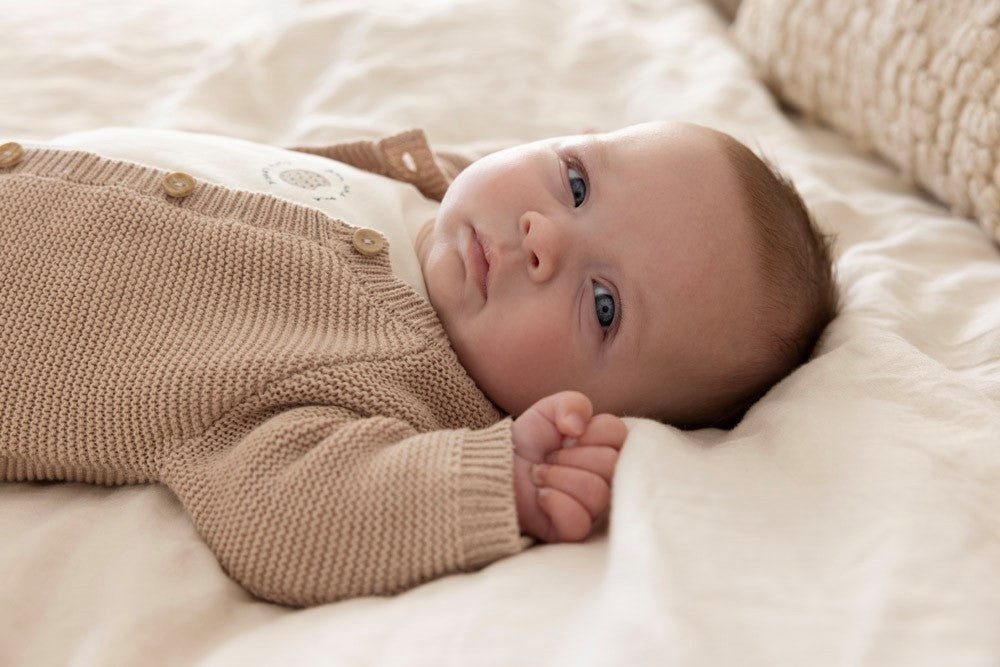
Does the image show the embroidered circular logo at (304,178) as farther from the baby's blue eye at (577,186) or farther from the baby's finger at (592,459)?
the baby's finger at (592,459)

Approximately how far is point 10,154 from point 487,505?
2.31 ft

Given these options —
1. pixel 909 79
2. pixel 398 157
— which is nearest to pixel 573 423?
pixel 398 157

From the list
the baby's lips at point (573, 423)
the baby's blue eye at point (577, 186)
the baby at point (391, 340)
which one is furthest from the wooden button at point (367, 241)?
the baby's lips at point (573, 423)

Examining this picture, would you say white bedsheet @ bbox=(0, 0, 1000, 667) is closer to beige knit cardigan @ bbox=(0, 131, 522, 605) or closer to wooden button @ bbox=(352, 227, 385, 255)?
beige knit cardigan @ bbox=(0, 131, 522, 605)

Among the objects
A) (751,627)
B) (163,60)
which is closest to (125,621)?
(751,627)

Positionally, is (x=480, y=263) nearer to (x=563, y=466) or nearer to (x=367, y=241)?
(x=367, y=241)

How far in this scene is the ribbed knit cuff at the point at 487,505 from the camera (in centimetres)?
80

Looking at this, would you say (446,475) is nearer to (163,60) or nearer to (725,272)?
(725,272)

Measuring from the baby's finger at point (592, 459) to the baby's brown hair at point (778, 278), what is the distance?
0.94ft

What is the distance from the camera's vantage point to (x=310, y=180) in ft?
4.01

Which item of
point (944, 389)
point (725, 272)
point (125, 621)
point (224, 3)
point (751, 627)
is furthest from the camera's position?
point (224, 3)

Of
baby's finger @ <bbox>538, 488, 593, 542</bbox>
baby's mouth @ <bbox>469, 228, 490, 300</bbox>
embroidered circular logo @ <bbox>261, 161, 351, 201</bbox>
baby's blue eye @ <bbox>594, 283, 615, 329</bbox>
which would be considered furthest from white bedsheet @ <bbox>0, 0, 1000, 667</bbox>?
embroidered circular logo @ <bbox>261, 161, 351, 201</bbox>

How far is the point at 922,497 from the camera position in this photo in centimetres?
78

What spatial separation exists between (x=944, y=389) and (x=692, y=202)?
328 millimetres
